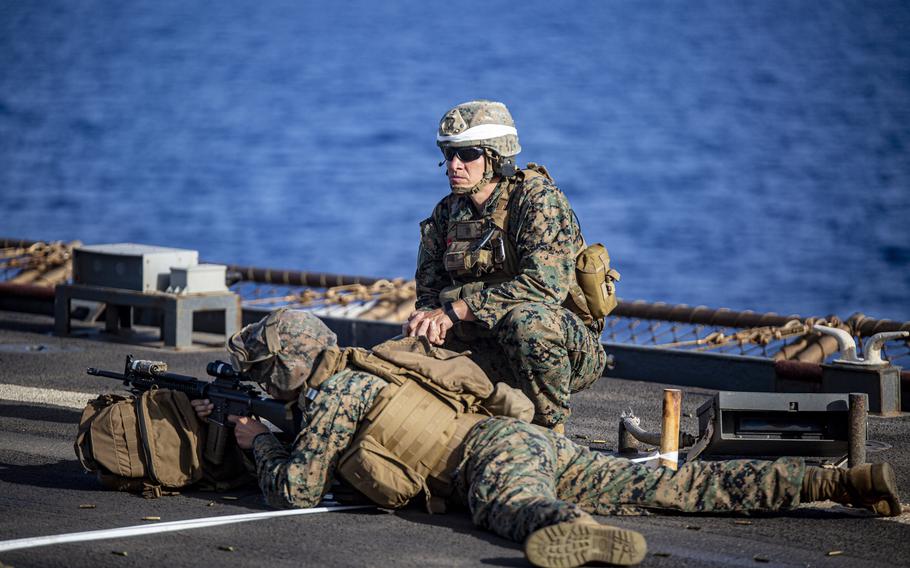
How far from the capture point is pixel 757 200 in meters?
76.2

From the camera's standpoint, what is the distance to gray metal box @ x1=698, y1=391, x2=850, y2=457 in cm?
689

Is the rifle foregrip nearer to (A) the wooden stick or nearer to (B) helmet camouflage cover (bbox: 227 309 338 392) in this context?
(B) helmet camouflage cover (bbox: 227 309 338 392)

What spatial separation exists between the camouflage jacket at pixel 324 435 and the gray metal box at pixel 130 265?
19.4 ft

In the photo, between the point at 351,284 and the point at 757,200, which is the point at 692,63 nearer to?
the point at 757,200

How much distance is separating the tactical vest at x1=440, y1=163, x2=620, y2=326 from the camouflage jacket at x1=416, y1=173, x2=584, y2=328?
5 centimetres

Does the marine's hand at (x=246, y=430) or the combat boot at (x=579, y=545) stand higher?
the marine's hand at (x=246, y=430)

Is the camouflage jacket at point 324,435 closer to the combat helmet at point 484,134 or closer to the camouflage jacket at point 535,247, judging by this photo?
the camouflage jacket at point 535,247

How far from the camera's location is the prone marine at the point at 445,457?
596 cm

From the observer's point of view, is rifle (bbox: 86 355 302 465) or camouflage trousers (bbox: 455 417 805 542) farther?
rifle (bbox: 86 355 302 465)

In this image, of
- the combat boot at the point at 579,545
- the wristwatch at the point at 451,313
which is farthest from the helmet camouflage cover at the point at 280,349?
the combat boot at the point at 579,545

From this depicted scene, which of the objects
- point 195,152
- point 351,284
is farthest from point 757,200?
point 351,284

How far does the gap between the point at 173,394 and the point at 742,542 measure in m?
2.61

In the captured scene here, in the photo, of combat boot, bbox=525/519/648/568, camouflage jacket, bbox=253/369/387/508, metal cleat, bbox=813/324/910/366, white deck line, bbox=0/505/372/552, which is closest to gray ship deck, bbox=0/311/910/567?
white deck line, bbox=0/505/372/552

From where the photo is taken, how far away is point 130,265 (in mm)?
11773
